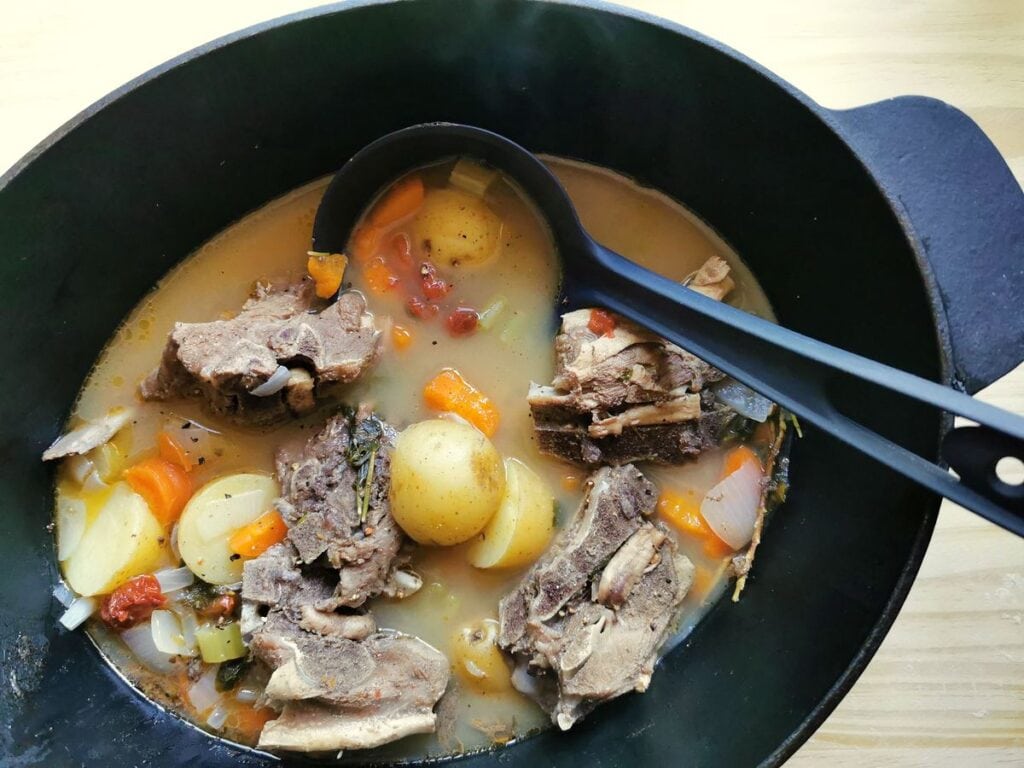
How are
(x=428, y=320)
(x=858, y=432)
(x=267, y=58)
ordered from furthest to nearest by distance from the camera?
(x=428, y=320)
(x=267, y=58)
(x=858, y=432)

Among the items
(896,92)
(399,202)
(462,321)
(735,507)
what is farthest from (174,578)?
(896,92)

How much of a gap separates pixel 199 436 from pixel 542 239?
1.02 meters

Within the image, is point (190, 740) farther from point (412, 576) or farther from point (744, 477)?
point (744, 477)

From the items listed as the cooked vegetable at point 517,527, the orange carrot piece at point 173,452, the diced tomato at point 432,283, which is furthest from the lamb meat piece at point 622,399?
the orange carrot piece at point 173,452

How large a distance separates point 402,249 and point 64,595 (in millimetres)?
1232

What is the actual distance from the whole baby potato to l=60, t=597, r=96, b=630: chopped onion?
0.83m

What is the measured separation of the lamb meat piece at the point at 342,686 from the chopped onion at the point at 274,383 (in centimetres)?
52

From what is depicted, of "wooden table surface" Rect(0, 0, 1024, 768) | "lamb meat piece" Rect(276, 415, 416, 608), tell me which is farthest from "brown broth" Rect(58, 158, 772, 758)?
"wooden table surface" Rect(0, 0, 1024, 768)

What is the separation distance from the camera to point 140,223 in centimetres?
208

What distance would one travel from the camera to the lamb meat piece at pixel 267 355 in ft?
6.47

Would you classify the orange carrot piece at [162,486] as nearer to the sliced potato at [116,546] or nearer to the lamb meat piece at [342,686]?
the sliced potato at [116,546]

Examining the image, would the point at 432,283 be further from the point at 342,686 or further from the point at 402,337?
the point at 342,686

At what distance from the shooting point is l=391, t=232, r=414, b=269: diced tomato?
87.4 inches

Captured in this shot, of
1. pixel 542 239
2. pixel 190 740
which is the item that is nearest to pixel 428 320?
pixel 542 239
